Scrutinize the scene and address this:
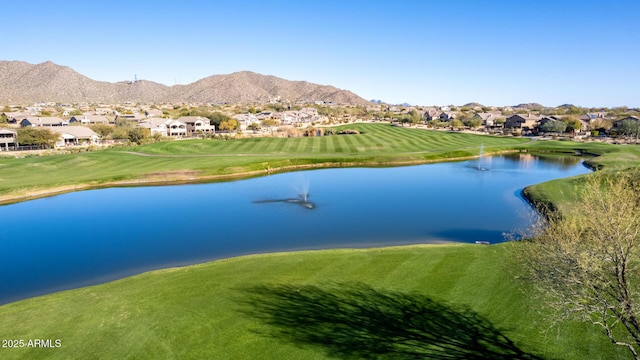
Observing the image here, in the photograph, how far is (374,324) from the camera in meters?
16.1

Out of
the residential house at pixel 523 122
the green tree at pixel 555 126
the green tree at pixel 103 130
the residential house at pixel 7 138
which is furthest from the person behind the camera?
the residential house at pixel 523 122

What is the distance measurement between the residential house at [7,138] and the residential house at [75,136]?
28.0 ft

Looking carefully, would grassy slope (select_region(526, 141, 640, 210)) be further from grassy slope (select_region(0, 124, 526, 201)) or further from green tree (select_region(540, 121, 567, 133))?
green tree (select_region(540, 121, 567, 133))

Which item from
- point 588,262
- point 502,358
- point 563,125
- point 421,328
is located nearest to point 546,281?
point 588,262

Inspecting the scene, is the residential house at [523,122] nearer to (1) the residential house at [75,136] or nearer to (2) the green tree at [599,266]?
(2) the green tree at [599,266]

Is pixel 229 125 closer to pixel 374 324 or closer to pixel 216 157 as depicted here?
pixel 216 157

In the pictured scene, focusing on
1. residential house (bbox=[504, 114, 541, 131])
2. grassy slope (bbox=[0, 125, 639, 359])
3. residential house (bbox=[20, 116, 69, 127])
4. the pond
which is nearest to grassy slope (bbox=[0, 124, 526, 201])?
the pond

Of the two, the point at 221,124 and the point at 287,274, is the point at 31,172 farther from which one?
the point at 221,124

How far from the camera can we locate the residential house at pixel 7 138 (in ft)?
298

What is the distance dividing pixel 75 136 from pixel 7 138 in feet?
48.3

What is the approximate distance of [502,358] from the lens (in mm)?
13727

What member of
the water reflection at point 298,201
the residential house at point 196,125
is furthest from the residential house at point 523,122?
the water reflection at point 298,201

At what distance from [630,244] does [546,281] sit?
8.56ft

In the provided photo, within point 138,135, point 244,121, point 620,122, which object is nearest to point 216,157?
point 138,135
